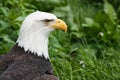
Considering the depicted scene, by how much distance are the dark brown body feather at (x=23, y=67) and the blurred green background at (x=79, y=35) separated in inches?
37.9

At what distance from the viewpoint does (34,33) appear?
5930mm

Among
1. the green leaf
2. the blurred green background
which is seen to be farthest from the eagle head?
the green leaf

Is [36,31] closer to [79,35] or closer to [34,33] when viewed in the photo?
[34,33]

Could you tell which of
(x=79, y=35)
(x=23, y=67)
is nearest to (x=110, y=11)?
(x=79, y=35)

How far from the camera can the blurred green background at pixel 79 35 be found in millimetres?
6941

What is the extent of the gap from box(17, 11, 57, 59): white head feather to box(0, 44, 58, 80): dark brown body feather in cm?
6

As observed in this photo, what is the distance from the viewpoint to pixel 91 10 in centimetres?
928

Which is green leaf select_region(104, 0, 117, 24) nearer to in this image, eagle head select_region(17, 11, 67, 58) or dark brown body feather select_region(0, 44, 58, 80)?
eagle head select_region(17, 11, 67, 58)

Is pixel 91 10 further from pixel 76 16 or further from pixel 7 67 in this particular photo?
pixel 7 67

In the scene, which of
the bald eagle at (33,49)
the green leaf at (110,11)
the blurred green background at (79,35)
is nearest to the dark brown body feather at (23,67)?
the bald eagle at (33,49)

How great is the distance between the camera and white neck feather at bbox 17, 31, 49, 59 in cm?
593

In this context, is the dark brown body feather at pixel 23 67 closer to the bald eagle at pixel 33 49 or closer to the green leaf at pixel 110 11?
the bald eagle at pixel 33 49

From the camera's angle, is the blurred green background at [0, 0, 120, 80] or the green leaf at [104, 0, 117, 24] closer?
the blurred green background at [0, 0, 120, 80]

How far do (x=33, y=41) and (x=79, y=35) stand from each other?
2.26 meters
